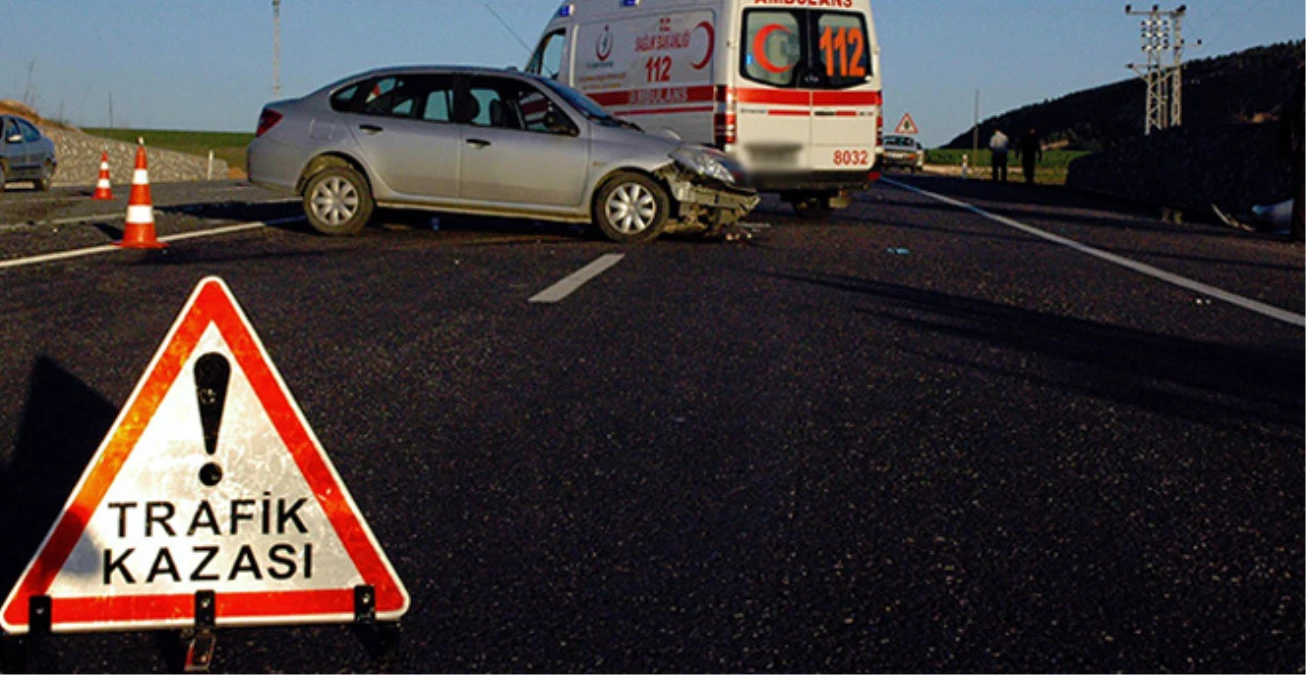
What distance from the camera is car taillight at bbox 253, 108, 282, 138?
12.9 m

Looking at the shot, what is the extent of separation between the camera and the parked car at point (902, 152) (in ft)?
181

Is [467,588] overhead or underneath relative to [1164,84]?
underneath

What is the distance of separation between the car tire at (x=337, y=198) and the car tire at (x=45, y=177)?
48.5 feet

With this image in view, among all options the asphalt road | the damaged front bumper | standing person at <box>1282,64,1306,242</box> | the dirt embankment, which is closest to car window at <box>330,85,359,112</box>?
the damaged front bumper

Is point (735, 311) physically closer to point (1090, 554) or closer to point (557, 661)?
point (1090, 554)

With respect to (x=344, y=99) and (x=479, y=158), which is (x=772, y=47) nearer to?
(x=479, y=158)

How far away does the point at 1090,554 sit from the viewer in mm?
3652

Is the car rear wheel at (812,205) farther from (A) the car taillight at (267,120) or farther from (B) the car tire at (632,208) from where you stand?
(A) the car taillight at (267,120)

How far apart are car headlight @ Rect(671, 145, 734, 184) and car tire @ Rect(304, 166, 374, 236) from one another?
2.74 metres

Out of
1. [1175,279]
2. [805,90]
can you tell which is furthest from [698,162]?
[1175,279]

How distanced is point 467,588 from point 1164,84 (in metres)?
79.3

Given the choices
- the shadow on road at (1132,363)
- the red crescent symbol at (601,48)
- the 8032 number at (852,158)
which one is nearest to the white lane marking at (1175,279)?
the shadow on road at (1132,363)

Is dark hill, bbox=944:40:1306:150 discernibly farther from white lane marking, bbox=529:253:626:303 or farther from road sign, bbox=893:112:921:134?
white lane marking, bbox=529:253:626:303

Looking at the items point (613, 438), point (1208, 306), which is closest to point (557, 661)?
point (613, 438)
